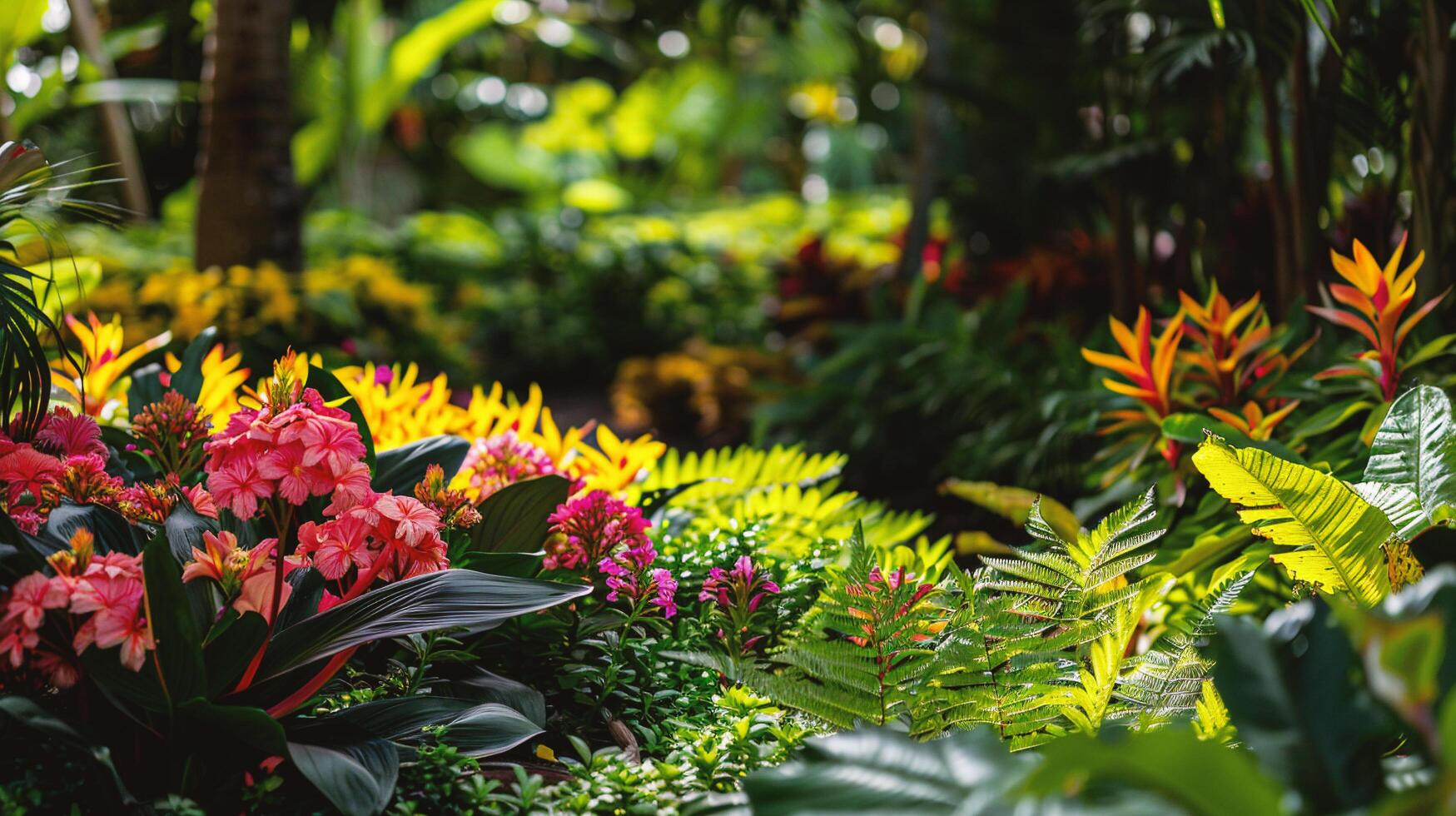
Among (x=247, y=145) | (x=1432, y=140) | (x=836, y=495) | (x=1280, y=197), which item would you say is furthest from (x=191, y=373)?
(x=1432, y=140)

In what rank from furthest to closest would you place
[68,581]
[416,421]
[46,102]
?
[46,102], [416,421], [68,581]

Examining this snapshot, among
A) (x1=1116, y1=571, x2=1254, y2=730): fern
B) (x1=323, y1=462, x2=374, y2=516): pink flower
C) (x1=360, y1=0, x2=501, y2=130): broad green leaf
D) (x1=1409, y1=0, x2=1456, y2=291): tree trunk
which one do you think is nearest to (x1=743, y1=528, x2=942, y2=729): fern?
(x1=1116, y1=571, x2=1254, y2=730): fern

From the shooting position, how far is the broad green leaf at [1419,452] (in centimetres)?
164

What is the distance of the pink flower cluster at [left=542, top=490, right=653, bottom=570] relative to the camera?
169 centimetres

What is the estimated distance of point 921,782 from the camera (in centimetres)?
100

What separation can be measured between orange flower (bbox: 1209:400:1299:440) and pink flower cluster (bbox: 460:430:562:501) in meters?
1.35

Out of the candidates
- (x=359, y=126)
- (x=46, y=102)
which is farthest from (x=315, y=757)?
(x=359, y=126)

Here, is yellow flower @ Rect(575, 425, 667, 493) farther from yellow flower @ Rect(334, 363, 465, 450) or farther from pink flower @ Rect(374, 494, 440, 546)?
pink flower @ Rect(374, 494, 440, 546)

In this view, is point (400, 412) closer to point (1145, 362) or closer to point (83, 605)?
point (83, 605)

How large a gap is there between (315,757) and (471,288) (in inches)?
214

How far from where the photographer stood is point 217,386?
2.15m

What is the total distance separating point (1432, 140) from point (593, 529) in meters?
2.24

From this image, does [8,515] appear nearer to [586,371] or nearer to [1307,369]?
[1307,369]

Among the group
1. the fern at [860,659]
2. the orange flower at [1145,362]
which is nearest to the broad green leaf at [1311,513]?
the fern at [860,659]
